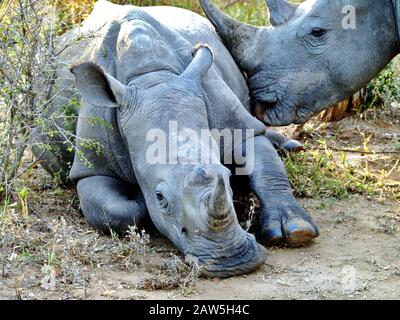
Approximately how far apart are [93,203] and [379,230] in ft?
7.11

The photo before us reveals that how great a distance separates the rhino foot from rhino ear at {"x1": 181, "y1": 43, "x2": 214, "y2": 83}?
1076mm

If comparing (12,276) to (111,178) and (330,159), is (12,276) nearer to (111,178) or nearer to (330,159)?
(111,178)

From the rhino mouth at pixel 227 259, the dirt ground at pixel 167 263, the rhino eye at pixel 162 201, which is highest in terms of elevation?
the rhino eye at pixel 162 201

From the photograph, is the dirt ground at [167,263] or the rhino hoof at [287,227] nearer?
the dirt ground at [167,263]

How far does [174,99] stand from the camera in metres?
6.96

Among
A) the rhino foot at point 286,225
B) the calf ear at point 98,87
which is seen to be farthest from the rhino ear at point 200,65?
the rhino foot at point 286,225

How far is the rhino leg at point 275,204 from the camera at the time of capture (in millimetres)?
7008

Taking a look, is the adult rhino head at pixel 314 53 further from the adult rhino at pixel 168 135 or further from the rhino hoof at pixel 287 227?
the rhino hoof at pixel 287 227

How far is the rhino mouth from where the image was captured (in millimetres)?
6297

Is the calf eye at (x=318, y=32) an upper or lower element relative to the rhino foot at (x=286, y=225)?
upper

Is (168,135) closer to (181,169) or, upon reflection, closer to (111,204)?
(181,169)

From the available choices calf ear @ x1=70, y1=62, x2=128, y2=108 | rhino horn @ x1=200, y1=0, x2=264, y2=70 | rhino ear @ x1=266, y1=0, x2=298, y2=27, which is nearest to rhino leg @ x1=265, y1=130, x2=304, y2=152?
rhino horn @ x1=200, y1=0, x2=264, y2=70

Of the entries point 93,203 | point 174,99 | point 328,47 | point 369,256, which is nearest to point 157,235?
point 93,203

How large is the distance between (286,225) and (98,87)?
1645mm
